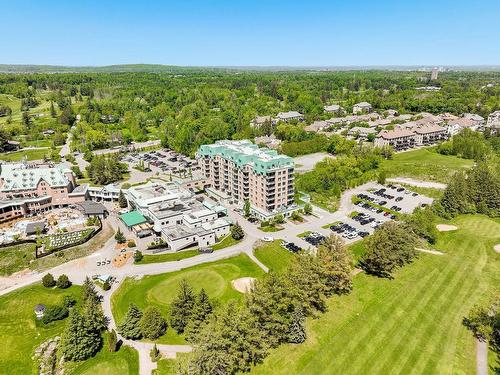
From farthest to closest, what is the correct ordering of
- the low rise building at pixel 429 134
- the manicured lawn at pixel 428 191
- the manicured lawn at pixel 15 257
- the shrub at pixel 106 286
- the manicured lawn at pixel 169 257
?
the low rise building at pixel 429 134 < the manicured lawn at pixel 428 191 < the manicured lawn at pixel 169 257 < the manicured lawn at pixel 15 257 < the shrub at pixel 106 286

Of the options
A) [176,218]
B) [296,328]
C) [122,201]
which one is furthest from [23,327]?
[122,201]

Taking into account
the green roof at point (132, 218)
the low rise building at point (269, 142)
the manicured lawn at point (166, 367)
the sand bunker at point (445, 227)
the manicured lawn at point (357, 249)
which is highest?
the low rise building at point (269, 142)

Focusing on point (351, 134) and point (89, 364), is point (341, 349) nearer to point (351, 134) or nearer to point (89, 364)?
point (89, 364)

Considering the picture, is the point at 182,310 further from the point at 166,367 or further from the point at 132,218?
the point at 132,218

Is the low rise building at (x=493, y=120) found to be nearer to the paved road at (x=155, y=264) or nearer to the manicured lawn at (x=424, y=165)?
the manicured lawn at (x=424, y=165)

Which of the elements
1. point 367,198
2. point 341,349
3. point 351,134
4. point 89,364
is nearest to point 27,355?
point 89,364

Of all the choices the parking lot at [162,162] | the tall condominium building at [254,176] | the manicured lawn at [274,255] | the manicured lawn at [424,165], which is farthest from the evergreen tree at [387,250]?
the parking lot at [162,162]
